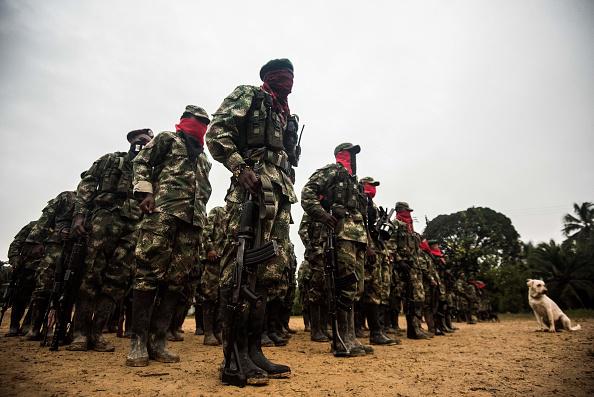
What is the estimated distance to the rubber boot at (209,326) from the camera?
5859 mm

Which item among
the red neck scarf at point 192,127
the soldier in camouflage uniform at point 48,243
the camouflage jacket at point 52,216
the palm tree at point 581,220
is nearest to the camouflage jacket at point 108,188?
the soldier in camouflage uniform at point 48,243

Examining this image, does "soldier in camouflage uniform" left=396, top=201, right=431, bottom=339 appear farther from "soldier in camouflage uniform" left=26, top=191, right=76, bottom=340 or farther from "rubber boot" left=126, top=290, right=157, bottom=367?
"soldier in camouflage uniform" left=26, top=191, right=76, bottom=340

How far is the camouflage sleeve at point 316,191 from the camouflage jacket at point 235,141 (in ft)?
4.43

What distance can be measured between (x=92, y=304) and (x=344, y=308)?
3435 mm

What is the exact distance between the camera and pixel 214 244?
7102 millimetres

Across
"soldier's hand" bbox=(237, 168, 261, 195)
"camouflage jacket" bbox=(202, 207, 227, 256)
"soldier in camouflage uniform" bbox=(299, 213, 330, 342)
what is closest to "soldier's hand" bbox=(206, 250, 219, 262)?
"camouflage jacket" bbox=(202, 207, 227, 256)

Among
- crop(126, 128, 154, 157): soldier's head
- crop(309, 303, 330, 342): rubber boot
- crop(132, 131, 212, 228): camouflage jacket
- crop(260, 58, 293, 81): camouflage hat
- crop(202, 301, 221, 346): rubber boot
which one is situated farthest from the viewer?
crop(309, 303, 330, 342): rubber boot

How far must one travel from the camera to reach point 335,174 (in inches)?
205

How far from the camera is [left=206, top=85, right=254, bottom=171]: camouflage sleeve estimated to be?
301 centimetres

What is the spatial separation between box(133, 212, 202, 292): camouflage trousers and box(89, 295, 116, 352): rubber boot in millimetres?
1416

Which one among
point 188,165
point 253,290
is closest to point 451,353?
point 253,290

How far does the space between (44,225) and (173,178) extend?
4.60 metres

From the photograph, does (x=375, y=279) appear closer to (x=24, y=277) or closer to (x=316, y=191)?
(x=316, y=191)

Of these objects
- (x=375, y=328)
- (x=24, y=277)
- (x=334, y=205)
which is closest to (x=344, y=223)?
(x=334, y=205)
